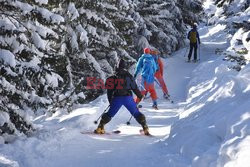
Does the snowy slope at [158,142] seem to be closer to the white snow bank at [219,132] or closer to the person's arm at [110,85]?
the white snow bank at [219,132]

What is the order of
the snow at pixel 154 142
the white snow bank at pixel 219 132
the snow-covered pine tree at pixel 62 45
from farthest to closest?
the snow-covered pine tree at pixel 62 45 → the snow at pixel 154 142 → the white snow bank at pixel 219 132

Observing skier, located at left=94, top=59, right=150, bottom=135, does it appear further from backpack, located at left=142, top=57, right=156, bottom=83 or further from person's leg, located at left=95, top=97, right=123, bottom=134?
backpack, located at left=142, top=57, right=156, bottom=83

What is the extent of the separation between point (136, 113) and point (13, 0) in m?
4.26

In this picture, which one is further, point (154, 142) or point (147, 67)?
point (147, 67)

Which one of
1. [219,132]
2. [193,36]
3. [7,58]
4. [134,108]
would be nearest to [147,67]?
[134,108]

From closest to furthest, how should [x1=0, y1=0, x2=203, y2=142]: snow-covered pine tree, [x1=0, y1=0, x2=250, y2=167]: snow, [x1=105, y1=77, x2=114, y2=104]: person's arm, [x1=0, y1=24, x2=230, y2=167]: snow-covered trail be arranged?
1. [x1=0, y1=0, x2=250, y2=167]: snow
2. [x1=0, y1=24, x2=230, y2=167]: snow-covered trail
3. [x1=0, y1=0, x2=203, y2=142]: snow-covered pine tree
4. [x1=105, y1=77, x2=114, y2=104]: person's arm

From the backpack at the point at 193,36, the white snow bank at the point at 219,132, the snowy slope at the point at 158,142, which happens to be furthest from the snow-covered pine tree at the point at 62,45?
the white snow bank at the point at 219,132

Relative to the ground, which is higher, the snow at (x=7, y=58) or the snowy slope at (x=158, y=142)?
the snow at (x=7, y=58)

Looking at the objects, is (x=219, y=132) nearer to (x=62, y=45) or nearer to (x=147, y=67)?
(x=147, y=67)

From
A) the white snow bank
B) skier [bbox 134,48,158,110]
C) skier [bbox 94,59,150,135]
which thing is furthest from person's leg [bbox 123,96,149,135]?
skier [bbox 134,48,158,110]

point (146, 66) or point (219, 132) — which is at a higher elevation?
point (219, 132)

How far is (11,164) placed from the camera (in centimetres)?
705

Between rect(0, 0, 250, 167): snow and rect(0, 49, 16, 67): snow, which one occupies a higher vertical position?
rect(0, 49, 16, 67): snow

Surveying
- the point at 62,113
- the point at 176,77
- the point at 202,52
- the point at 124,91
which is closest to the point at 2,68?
the point at 124,91
